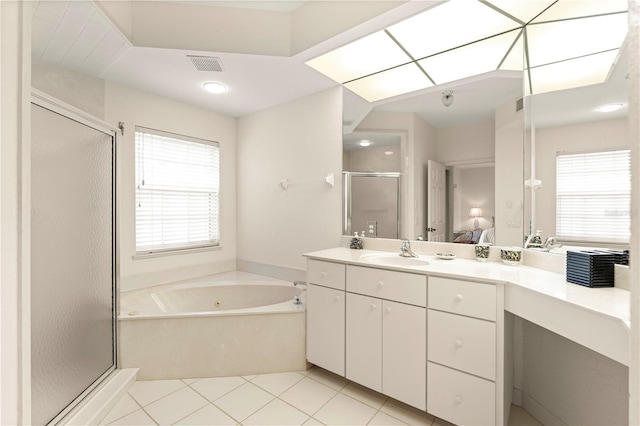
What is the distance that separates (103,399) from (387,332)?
173cm

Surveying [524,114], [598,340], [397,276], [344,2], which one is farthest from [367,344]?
[344,2]

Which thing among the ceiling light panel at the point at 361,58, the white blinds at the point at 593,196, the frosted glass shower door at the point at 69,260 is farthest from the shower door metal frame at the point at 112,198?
the white blinds at the point at 593,196

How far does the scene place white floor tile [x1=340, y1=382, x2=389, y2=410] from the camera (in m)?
1.78

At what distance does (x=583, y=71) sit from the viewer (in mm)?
1395

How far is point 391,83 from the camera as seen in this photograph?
87.3 inches

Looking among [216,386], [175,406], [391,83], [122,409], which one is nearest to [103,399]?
[122,409]

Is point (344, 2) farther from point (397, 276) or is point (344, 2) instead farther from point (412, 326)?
point (412, 326)

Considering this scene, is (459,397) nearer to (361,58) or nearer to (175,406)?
(175,406)

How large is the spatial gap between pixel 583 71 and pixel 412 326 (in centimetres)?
154

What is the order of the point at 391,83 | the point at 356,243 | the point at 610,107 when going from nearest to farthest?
the point at 610,107 < the point at 391,83 < the point at 356,243

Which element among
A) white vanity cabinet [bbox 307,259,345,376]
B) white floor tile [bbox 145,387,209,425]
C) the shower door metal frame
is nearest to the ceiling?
the shower door metal frame

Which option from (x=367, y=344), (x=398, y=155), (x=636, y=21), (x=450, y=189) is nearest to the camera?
(x=636, y=21)

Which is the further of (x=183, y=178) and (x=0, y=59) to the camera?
(x=183, y=178)

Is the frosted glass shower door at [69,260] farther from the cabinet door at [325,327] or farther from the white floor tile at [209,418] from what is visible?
the cabinet door at [325,327]
